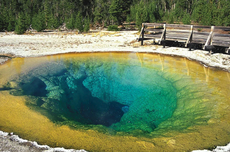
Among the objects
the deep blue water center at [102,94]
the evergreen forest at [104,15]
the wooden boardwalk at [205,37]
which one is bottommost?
the deep blue water center at [102,94]

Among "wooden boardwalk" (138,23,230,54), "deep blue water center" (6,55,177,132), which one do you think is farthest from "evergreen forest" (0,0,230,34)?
"deep blue water center" (6,55,177,132)

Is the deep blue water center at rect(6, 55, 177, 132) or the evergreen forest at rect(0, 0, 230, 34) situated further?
the evergreen forest at rect(0, 0, 230, 34)

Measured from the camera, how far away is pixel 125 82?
10109 mm

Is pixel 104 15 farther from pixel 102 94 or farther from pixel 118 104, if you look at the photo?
pixel 118 104

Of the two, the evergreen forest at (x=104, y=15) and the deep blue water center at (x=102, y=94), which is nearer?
the deep blue water center at (x=102, y=94)

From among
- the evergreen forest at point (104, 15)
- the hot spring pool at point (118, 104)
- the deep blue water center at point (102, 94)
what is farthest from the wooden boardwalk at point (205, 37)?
the evergreen forest at point (104, 15)

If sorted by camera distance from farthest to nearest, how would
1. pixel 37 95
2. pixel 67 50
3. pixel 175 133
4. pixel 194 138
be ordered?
pixel 67 50 < pixel 37 95 < pixel 175 133 < pixel 194 138

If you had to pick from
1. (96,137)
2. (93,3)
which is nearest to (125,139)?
(96,137)

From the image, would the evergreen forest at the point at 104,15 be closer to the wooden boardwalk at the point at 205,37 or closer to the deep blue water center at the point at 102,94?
the wooden boardwalk at the point at 205,37

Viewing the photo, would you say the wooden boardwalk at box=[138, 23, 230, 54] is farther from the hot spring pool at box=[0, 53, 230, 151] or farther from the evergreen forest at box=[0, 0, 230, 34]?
the evergreen forest at box=[0, 0, 230, 34]

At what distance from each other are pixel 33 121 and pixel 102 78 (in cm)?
516

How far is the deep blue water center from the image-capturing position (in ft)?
22.6

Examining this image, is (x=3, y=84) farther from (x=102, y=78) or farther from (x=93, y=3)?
(x=93, y=3)

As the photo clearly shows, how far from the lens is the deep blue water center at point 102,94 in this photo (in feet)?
22.6
